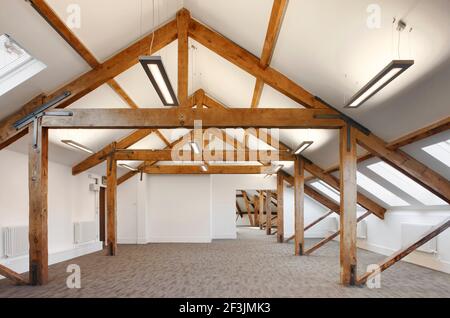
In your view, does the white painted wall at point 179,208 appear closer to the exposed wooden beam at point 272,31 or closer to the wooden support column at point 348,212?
the exposed wooden beam at point 272,31

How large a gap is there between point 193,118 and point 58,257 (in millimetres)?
5711

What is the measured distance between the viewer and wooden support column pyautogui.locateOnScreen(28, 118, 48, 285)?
22.8 feet

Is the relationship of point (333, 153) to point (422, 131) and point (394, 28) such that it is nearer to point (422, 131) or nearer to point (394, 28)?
point (422, 131)

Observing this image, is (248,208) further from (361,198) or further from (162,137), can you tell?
(361,198)

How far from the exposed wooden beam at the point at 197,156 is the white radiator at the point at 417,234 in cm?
354

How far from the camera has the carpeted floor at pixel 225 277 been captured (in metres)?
6.34

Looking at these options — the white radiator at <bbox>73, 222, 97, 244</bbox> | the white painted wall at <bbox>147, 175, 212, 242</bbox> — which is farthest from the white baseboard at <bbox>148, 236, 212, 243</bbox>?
the white radiator at <bbox>73, 222, 97, 244</bbox>

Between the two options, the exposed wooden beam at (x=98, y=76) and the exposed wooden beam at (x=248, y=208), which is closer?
the exposed wooden beam at (x=98, y=76)

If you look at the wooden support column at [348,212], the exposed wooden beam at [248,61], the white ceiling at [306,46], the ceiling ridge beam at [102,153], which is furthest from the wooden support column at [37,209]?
the wooden support column at [348,212]

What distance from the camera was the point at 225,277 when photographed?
766 centimetres

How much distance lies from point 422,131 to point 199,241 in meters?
11.1

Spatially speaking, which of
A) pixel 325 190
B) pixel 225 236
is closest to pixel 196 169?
pixel 225 236

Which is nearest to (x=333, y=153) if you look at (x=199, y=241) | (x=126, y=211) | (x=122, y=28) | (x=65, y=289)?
(x=122, y=28)

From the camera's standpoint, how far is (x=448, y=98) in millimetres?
4867
